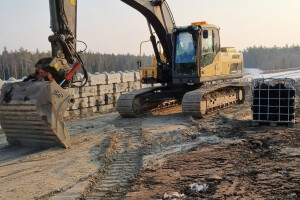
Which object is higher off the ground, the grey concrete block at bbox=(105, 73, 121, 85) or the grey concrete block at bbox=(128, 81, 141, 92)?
the grey concrete block at bbox=(105, 73, 121, 85)

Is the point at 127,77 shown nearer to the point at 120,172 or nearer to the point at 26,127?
the point at 26,127

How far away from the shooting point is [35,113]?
7023 mm

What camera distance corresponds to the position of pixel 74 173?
19.7ft

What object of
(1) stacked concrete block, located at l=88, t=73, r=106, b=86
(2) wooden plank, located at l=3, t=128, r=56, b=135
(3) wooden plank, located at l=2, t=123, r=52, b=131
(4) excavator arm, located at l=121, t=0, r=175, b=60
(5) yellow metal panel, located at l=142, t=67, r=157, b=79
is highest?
(4) excavator arm, located at l=121, t=0, r=175, b=60

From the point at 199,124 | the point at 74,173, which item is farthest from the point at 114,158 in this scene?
the point at 199,124

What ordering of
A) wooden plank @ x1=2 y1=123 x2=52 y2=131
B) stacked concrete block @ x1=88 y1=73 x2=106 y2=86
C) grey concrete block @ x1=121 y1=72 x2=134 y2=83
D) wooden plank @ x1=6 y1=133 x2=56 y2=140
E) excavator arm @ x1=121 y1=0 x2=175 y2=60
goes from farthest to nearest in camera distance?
grey concrete block @ x1=121 y1=72 x2=134 y2=83 → stacked concrete block @ x1=88 y1=73 x2=106 y2=86 → excavator arm @ x1=121 y1=0 x2=175 y2=60 → wooden plank @ x1=6 y1=133 x2=56 y2=140 → wooden plank @ x1=2 y1=123 x2=52 y2=131

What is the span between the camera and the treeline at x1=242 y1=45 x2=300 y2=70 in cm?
8550

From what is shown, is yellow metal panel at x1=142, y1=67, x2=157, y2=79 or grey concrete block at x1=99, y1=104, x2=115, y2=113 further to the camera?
grey concrete block at x1=99, y1=104, x2=115, y2=113

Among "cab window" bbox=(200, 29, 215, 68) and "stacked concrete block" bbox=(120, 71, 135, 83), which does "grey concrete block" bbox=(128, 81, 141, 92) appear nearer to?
"stacked concrete block" bbox=(120, 71, 135, 83)

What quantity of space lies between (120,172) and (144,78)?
22.6ft

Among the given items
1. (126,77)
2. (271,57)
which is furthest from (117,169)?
(271,57)

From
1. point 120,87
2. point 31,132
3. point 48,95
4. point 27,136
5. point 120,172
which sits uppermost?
point 48,95

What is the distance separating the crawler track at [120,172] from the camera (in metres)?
5.07

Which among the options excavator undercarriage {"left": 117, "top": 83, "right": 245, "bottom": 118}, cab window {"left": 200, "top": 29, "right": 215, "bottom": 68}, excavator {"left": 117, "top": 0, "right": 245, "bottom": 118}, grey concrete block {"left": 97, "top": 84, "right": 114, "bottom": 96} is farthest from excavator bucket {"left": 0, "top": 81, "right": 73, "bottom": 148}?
grey concrete block {"left": 97, "top": 84, "right": 114, "bottom": 96}
